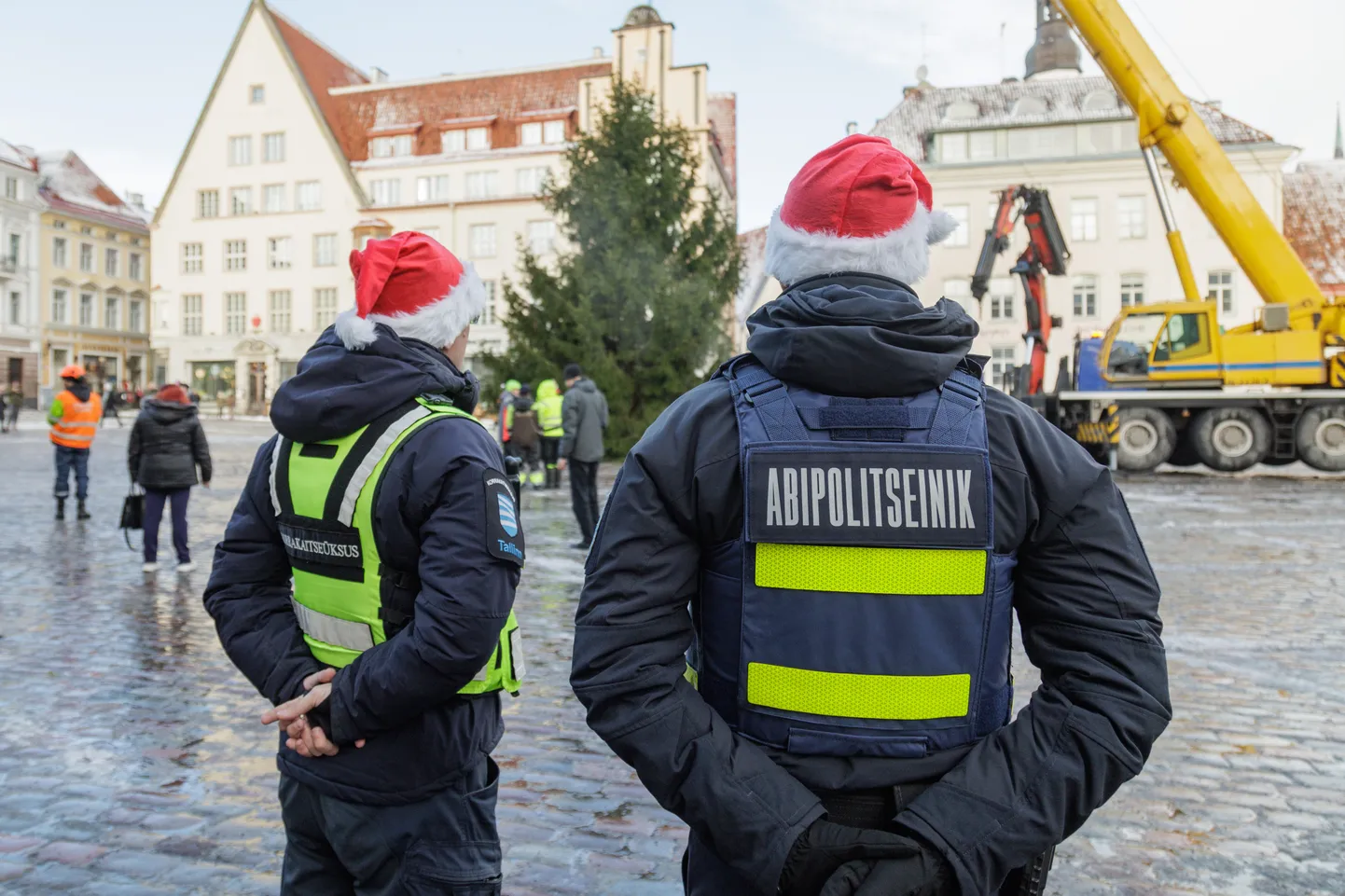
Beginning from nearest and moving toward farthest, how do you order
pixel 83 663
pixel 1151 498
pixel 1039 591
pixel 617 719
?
pixel 617 719 < pixel 1039 591 < pixel 83 663 < pixel 1151 498

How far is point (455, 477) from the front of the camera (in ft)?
7.50

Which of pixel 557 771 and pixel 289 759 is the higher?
pixel 289 759

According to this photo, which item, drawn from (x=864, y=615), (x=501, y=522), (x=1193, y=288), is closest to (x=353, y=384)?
(x=501, y=522)

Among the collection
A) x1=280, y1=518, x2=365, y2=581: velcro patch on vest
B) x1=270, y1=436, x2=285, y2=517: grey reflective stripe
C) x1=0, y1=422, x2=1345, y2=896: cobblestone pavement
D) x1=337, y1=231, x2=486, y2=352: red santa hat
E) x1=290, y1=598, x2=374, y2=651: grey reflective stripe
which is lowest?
x1=0, y1=422, x2=1345, y2=896: cobblestone pavement

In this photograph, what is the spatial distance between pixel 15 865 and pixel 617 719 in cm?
296

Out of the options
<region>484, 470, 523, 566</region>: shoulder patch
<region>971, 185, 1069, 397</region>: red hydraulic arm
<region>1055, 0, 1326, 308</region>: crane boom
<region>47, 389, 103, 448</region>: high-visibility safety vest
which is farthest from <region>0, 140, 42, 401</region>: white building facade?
<region>484, 470, 523, 566</region>: shoulder patch

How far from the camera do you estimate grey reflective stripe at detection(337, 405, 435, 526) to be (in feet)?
7.51

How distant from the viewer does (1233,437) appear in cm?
2070

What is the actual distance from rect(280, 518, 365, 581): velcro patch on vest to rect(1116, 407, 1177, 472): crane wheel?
20.7m

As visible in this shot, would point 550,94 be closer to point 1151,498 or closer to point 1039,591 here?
point 1151,498

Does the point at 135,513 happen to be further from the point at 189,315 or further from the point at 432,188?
the point at 189,315

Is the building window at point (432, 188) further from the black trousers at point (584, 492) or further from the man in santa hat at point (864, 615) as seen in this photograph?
the man in santa hat at point (864, 615)

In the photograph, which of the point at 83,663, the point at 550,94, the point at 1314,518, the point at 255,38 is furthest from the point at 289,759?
the point at 255,38

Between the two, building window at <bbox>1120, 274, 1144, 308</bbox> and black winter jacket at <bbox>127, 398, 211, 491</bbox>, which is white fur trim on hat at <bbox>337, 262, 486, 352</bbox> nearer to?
black winter jacket at <bbox>127, 398, 211, 491</bbox>
